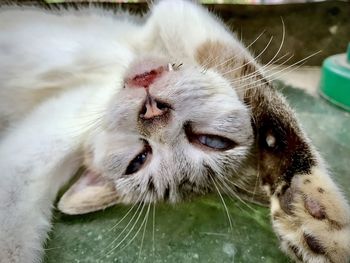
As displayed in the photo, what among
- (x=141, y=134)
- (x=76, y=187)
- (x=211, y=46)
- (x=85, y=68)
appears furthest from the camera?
(x=85, y=68)

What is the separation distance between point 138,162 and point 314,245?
19.9 inches

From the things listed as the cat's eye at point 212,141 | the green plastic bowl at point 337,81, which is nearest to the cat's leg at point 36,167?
the cat's eye at point 212,141

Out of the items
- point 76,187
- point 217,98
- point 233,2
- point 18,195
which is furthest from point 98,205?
point 233,2

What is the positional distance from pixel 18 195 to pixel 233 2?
1397 millimetres

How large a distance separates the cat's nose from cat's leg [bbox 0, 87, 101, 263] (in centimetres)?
27

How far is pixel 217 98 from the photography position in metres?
1.28

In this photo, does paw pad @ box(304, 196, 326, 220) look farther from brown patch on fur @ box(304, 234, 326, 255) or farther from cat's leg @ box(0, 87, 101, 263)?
cat's leg @ box(0, 87, 101, 263)

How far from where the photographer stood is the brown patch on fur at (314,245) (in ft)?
3.43

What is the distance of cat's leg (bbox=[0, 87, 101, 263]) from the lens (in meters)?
1.20

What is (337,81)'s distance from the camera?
1977mm

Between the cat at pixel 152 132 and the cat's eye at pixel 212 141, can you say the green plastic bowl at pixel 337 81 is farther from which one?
the cat's eye at pixel 212 141

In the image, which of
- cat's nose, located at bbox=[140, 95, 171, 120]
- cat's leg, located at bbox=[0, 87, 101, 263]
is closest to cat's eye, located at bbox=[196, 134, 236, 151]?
cat's nose, located at bbox=[140, 95, 171, 120]

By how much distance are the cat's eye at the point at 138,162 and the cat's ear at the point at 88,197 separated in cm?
8

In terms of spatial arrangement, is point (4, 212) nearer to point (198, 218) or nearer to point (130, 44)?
point (198, 218)
